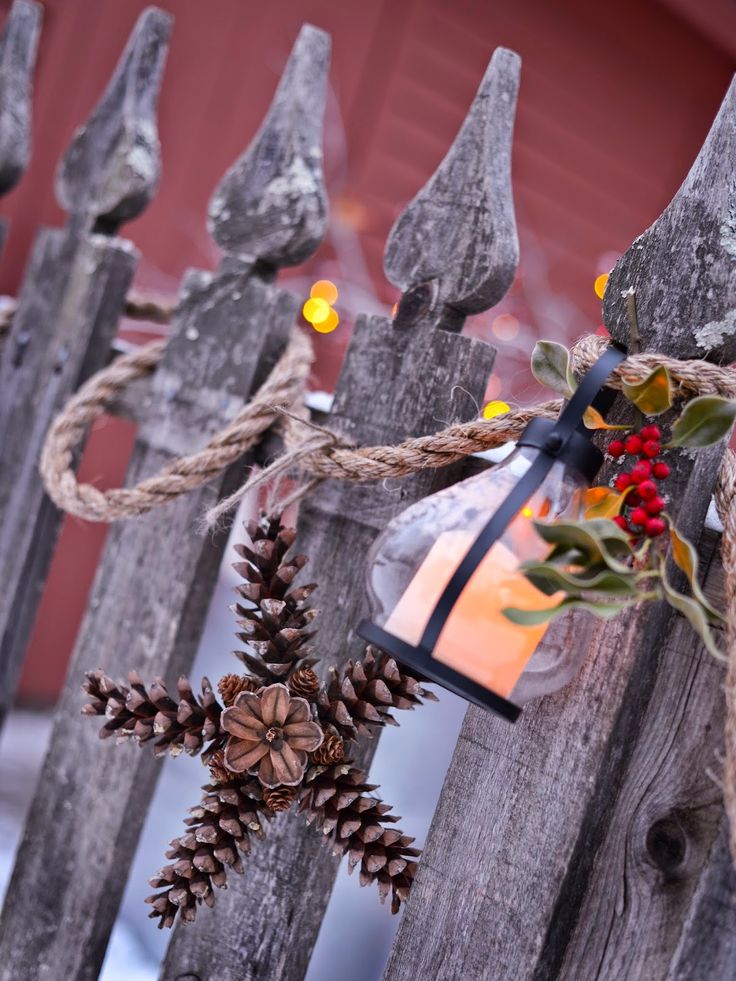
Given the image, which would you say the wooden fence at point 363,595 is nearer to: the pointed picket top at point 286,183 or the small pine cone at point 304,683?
the pointed picket top at point 286,183

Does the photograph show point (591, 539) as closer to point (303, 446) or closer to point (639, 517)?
point (639, 517)

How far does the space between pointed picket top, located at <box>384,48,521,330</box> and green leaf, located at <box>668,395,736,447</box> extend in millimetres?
263

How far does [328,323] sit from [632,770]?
2.51m

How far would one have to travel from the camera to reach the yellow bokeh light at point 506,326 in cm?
376

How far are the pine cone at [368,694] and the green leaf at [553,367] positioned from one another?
22 cm

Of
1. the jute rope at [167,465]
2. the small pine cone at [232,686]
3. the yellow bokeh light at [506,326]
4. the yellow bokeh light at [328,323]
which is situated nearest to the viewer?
the small pine cone at [232,686]

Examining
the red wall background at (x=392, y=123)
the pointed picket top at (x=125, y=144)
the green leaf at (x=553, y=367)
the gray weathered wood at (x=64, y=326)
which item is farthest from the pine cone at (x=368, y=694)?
the red wall background at (x=392, y=123)

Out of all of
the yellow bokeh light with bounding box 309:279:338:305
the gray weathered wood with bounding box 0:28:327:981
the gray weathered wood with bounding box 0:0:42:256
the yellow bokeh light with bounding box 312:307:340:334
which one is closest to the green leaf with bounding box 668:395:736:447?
the gray weathered wood with bounding box 0:28:327:981

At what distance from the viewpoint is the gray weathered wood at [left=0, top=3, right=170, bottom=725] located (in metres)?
1.20

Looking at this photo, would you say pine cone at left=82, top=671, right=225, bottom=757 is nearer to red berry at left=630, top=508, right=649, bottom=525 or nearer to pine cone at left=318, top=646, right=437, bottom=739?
pine cone at left=318, top=646, right=437, bottom=739

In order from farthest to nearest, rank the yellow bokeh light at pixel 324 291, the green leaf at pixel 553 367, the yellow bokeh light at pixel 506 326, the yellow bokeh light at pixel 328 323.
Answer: the yellow bokeh light at pixel 506 326
the yellow bokeh light at pixel 324 291
the yellow bokeh light at pixel 328 323
the green leaf at pixel 553 367

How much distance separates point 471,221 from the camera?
815 millimetres

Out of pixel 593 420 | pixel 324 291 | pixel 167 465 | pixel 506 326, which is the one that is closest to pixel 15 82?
pixel 167 465

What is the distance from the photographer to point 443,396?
0.82 meters
